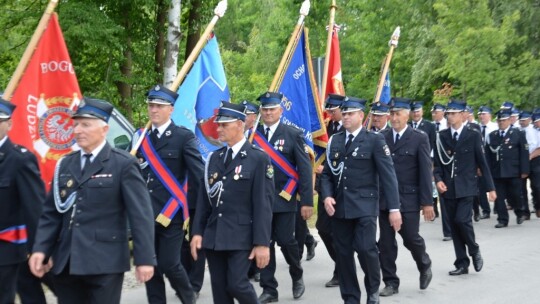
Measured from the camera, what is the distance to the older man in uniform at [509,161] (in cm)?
1534

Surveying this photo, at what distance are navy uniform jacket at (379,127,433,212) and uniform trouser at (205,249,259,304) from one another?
2902 millimetres

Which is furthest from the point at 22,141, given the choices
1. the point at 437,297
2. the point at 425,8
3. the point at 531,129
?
the point at 425,8

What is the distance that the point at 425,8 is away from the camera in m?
Answer: 35.2

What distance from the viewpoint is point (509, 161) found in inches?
609

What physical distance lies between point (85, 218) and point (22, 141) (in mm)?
2204

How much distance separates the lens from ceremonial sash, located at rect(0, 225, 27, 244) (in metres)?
6.01

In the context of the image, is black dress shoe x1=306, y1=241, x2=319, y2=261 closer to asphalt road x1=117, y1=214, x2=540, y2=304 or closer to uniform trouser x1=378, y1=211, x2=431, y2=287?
asphalt road x1=117, y1=214, x2=540, y2=304

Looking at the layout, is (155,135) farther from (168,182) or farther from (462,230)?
(462,230)

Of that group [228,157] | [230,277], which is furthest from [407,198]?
[230,277]

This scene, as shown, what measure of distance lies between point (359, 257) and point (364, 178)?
2.53ft

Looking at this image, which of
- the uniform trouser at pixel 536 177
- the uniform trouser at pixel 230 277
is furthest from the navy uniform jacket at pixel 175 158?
the uniform trouser at pixel 536 177

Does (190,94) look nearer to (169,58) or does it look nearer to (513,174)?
(169,58)

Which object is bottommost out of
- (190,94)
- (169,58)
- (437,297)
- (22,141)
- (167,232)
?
(437,297)

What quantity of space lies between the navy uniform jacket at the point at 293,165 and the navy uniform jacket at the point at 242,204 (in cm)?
192
